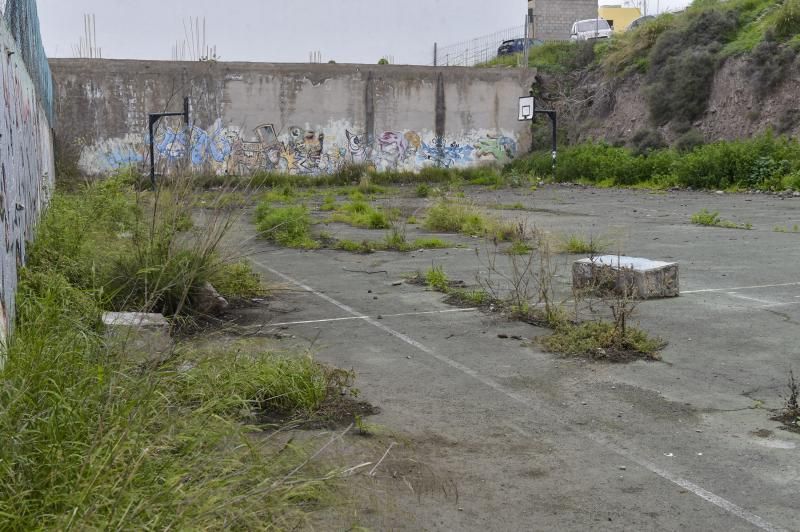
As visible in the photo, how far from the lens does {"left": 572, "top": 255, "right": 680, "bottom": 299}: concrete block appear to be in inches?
338

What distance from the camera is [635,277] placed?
8664 millimetres

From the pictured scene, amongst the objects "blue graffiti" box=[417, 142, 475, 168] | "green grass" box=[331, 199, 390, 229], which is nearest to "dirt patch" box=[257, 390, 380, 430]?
"green grass" box=[331, 199, 390, 229]

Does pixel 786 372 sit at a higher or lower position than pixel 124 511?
lower

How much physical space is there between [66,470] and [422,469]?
6.17ft

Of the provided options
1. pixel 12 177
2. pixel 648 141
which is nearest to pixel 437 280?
pixel 12 177

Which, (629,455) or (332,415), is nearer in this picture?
(629,455)

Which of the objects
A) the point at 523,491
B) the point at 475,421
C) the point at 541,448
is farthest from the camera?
the point at 475,421

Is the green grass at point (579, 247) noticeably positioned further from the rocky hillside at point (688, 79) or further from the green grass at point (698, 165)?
the rocky hillside at point (688, 79)

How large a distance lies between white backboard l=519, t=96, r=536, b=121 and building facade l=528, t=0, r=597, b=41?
21064 millimetres

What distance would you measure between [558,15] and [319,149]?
93.2ft

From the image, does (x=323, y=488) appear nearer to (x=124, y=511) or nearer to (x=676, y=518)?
(x=124, y=511)

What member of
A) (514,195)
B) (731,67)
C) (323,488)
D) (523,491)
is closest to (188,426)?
(323,488)

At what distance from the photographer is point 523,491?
4.07m

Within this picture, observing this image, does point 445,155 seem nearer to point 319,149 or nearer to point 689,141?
point 319,149
